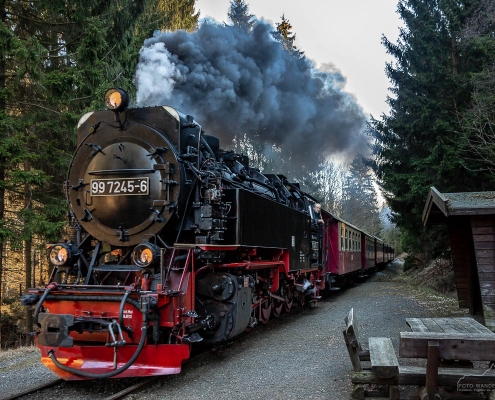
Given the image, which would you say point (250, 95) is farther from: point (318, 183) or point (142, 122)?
point (318, 183)

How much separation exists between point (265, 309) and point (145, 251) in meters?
3.81

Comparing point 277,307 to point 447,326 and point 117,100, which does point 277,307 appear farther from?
point 117,100

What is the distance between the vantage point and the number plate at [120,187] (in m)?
5.79

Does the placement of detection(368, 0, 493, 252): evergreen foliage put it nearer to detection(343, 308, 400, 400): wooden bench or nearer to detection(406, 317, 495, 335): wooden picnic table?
detection(406, 317, 495, 335): wooden picnic table

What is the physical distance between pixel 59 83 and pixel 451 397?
9.54 m

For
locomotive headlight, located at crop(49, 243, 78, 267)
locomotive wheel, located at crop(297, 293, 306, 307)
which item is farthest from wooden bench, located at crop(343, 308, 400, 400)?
locomotive wheel, located at crop(297, 293, 306, 307)

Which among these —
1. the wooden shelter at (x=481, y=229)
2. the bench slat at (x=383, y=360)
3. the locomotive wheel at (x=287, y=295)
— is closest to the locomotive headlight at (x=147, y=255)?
A: the bench slat at (x=383, y=360)

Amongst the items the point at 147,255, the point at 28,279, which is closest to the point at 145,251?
the point at 147,255

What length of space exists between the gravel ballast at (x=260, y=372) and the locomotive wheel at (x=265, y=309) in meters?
0.23

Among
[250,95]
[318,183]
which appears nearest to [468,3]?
[250,95]

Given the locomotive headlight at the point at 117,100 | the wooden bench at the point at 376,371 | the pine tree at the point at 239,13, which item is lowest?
the wooden bench at the point at 376,371

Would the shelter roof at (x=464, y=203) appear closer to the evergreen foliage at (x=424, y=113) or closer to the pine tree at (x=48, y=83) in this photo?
the evergreen foliage at (x=424, y=113)

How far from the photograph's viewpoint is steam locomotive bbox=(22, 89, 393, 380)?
197 inches

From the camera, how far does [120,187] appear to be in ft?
19.3
